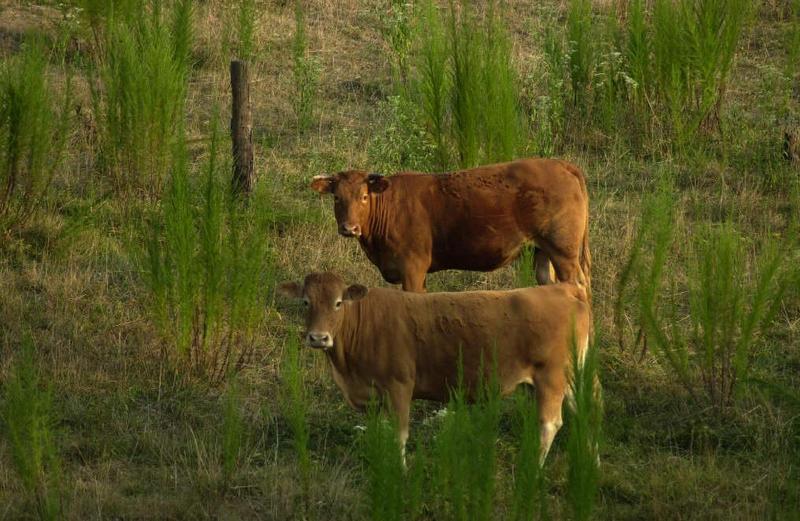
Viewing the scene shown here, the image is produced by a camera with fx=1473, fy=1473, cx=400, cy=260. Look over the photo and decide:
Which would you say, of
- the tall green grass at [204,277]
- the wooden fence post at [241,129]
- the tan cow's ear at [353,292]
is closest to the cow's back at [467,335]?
the tan cow's ear at [353,292]

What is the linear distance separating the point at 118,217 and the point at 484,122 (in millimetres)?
2947

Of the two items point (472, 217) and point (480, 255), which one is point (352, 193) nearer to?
point (472, 217)

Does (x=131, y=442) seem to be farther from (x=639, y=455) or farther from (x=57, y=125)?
(x=57, y=125)

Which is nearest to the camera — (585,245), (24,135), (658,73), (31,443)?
(31,443)

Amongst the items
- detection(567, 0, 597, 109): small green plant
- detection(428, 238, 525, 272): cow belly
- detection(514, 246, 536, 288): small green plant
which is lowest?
detection(428, 238, 525, 272): cow belly

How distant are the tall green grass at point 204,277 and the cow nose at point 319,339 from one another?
1241mm

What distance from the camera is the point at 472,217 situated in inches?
385

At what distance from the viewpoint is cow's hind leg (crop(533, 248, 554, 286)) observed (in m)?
10.1

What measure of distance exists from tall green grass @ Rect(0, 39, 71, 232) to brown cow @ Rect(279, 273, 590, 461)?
11.3 ft

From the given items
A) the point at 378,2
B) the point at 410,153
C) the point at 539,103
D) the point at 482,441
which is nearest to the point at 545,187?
the point at 410,153

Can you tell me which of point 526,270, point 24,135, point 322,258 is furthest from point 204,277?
point 24,135

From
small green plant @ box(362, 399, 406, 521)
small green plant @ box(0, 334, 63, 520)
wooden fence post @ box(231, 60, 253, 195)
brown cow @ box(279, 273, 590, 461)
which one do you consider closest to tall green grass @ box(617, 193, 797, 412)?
brown cow @ box(279, 273, 590, 461)

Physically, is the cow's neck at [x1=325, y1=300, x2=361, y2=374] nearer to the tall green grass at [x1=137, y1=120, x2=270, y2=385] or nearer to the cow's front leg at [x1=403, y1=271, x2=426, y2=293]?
the tall green grass at [x1=137, y1=120, x2=270, y2=385]

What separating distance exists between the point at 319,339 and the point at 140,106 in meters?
4.25
